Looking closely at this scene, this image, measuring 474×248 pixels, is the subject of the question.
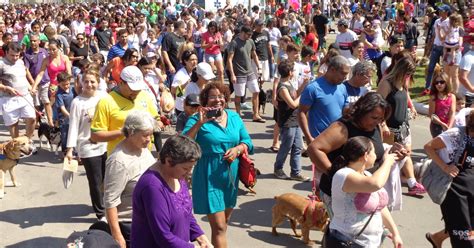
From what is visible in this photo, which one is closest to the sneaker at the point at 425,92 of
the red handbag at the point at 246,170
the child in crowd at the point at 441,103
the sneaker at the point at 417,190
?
the child in crowd at the point at 441,103

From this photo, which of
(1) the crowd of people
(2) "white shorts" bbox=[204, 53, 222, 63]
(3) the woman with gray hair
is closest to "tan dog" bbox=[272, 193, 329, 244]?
(1) the crowd of people

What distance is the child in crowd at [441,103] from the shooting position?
25.8 feet

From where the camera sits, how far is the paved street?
21.3 ft

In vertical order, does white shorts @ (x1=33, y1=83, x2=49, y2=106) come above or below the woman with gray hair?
below

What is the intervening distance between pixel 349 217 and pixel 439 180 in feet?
4.43

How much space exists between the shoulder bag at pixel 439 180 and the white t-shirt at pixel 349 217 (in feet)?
3.69

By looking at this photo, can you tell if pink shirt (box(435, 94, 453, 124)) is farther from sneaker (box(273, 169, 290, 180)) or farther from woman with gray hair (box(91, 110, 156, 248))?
woman with gray hair (box(91, 110, 156, 248))

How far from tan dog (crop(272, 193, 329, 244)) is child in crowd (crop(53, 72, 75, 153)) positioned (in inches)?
166

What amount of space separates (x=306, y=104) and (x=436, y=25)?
807 centimetres

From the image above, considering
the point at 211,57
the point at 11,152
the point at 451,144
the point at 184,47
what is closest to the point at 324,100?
the point at 451,144

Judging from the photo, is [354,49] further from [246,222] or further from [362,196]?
[362,196]

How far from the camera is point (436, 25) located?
13367 mm

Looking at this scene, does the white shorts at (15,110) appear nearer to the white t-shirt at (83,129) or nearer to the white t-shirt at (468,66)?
the white t-shirt at (83,129)

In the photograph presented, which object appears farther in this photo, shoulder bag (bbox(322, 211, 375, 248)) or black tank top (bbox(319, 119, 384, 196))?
black tank top (bbox(319, 119, 384, 196))
